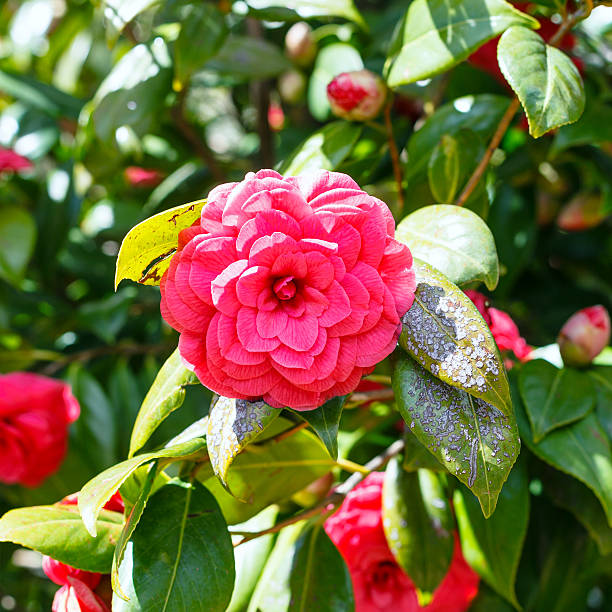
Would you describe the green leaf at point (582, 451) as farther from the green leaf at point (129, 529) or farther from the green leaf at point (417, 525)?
the green leaf at point (129, 529)

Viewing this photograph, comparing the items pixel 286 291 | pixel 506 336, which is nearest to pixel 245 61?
pixel 506 336

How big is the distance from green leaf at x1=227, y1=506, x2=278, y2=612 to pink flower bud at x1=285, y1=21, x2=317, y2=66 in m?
0.64

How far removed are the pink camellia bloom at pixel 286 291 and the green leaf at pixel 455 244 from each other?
0.07 meters

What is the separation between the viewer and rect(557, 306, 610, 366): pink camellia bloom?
0.69 m

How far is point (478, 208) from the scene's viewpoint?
0.70 m

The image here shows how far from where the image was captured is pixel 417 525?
69 cm

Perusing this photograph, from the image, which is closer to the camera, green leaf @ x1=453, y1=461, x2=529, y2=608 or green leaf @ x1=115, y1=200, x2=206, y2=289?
green leaf @ x1=115, y1=200, x2=206, y2=289

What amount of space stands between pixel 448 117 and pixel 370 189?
118mm

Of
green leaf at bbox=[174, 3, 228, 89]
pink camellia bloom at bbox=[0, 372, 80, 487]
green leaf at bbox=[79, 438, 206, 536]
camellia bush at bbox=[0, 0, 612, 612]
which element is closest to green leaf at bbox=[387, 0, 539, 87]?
camellia bush at bbox=[0, 0, 612, 612]

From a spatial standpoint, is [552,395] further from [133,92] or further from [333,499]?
[133,92]

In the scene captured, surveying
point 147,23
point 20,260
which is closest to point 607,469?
point 20,260

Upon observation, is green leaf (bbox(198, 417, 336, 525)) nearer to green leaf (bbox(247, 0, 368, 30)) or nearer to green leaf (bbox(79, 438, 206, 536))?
green leaf (bbox(79, 438, 206, 536))

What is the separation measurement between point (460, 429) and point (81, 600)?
297mm

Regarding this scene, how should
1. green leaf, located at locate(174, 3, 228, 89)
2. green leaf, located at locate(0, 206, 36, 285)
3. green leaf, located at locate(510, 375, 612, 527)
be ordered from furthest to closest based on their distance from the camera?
green leaf, located at locate(0, 206, 36, 285)
green leaf, located at locate(174, 3, 228, 89)
green leaf, located at locate(510, 375, 612, 527)
